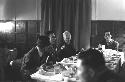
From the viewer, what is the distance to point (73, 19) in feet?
20.5

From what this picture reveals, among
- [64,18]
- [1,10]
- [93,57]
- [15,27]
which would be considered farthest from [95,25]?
[93,57]

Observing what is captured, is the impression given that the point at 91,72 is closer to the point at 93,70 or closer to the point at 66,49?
the point at 93,70

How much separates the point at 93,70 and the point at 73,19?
457 centimetres

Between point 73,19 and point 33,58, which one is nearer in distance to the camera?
point 33,58

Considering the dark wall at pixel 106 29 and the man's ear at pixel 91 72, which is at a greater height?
the dark wall at pixel 106 29

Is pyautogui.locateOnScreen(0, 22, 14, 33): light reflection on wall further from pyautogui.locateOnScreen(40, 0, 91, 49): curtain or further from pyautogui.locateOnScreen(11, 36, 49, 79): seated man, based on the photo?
pyautogui.locateOnScreen(11, 36, 49, 79): seated man

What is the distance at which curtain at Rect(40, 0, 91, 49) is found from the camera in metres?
6.21

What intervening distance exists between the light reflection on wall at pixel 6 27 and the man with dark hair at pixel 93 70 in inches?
215

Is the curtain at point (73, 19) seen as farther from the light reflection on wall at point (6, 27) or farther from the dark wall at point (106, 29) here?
the light reflection on wall at point (6, 27)

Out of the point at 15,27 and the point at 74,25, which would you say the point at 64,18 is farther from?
the point at 15,27

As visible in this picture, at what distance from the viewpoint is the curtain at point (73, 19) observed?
20.4 feet

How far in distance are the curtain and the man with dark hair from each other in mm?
4422

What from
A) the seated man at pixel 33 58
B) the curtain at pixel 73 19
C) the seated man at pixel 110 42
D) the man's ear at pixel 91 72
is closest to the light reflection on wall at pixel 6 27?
the curtain at pixel 73 19

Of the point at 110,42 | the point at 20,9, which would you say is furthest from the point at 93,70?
the point at 20,9
